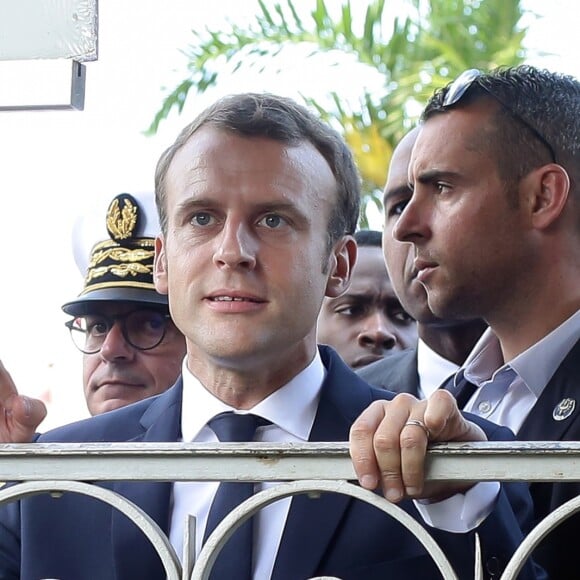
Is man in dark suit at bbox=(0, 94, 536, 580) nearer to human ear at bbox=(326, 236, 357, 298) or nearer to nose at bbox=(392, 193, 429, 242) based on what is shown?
human ear at bbox=(326, 236, 357, 298)

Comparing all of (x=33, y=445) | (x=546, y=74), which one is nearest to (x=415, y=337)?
(x=546, y=74)

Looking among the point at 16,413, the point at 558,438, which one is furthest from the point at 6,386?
the point at 558,438

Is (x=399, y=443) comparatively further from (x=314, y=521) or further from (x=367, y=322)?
(x=367, y=322)

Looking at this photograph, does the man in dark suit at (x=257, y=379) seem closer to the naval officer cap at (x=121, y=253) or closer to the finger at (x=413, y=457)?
the finger at (x=413, y=457)

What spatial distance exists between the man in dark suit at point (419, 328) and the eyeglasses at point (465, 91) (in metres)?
0.46

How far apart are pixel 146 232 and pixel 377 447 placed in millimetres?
1974

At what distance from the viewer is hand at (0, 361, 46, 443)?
196cm

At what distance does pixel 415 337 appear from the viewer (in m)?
4.18

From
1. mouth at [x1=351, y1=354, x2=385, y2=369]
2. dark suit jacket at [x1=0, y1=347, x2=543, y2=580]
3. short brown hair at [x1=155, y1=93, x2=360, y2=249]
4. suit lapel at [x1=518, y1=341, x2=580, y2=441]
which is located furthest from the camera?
mouth at [x1=351, y1=354, x2=385, y2=369]

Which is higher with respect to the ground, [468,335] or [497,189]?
[497,189]

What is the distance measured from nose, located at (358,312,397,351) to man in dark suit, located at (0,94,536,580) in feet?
4.99

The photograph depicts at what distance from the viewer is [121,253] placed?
3.46 metres

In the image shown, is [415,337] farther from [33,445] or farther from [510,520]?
[33,445]

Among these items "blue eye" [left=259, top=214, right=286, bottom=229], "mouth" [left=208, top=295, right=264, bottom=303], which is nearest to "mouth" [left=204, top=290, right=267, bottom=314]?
"mouth" [left=208, top=295, right=264, bottom=303]
